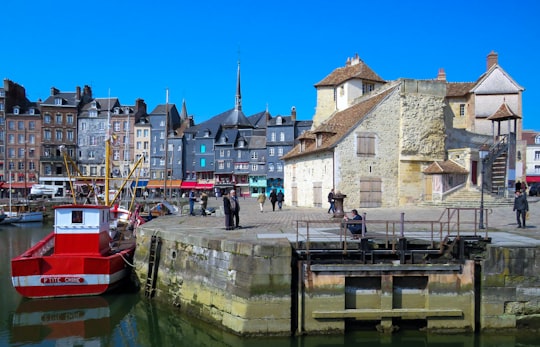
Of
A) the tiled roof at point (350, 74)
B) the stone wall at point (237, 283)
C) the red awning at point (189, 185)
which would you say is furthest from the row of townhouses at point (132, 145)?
the stone wall at point (237, 283)

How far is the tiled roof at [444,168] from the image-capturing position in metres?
26.4

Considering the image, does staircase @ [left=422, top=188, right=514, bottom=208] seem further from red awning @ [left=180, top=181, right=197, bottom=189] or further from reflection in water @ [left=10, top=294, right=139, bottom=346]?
red awning @ [left=180, top=181, right=197, bottom=189]

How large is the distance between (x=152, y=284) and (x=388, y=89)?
19.7m

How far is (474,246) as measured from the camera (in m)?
11.6

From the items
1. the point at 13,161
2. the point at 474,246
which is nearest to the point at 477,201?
the point at 474,246

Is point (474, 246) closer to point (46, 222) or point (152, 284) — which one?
point (152, 284)

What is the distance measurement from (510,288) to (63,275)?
13273 millimetres

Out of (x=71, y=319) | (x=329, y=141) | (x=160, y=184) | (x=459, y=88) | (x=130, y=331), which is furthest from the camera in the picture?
(x=160, y=184)

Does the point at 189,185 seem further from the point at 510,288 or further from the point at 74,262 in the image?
the point at 510,288

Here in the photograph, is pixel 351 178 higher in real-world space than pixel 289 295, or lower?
higher

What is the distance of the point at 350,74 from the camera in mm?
35500

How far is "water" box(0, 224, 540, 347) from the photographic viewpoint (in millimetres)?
10719

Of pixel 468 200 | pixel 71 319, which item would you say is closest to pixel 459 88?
pixel 468 200

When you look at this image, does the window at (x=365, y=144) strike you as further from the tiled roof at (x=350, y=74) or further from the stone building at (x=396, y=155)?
the tiled roof at (x=350, y=74)
